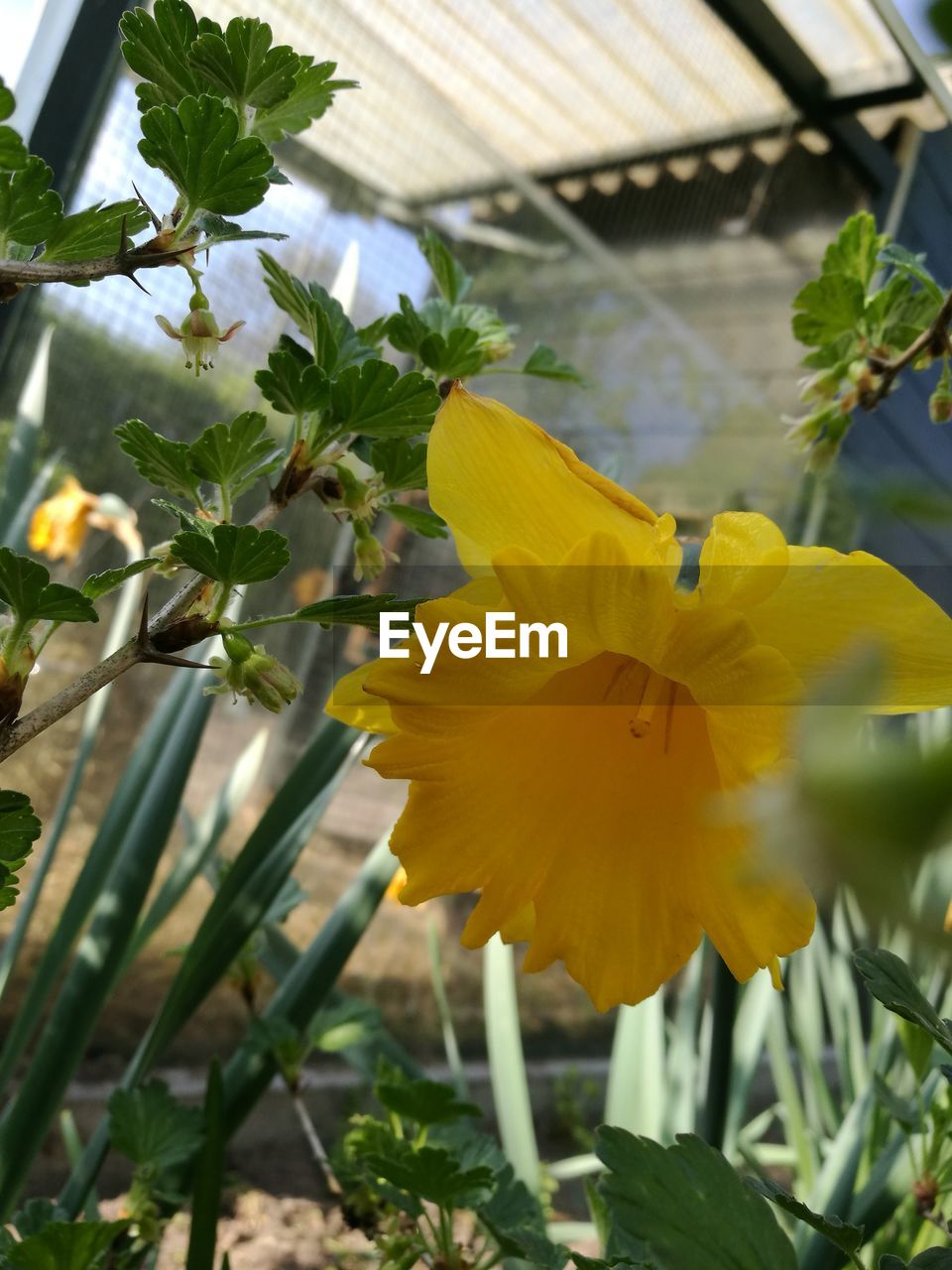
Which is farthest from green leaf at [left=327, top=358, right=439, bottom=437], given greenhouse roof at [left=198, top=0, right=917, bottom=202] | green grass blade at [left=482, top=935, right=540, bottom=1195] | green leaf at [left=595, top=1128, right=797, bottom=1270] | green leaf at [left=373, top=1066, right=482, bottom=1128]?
greenhouse roof at [left=198, top=0, right=917, bottom=202]

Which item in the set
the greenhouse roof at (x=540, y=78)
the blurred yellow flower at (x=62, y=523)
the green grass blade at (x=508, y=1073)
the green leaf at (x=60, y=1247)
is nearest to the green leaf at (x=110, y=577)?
the green leaf at (x=60, y=1247)

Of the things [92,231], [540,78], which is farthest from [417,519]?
[540,78]

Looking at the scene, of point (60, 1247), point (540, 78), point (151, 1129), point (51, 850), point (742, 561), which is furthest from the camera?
point (540, 78)

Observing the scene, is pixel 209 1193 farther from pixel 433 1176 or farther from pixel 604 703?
pixel 604 703

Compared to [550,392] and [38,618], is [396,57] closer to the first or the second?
[550,392]

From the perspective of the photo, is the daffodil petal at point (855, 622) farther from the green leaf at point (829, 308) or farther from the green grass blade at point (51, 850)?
the green grass blade at point (51, 850)
